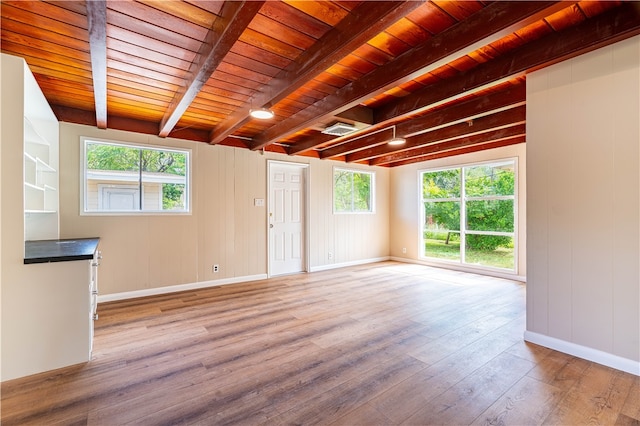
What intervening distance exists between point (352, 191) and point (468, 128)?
3.07 meters

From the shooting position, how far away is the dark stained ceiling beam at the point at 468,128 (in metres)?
3.59

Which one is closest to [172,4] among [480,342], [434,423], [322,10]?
[322,10]

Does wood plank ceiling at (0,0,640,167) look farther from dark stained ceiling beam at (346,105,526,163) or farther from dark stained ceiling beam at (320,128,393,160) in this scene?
dark stained ceiling beam at (320,128,393,160)

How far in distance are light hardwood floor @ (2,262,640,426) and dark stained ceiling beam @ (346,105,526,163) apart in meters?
2.37

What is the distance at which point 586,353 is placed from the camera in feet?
7.67

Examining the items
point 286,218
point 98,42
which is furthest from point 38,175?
point 286,218

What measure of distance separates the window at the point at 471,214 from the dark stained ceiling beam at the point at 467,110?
2.49 metres

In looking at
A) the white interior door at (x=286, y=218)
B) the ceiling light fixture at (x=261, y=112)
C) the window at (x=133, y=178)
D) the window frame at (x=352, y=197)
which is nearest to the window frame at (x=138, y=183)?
the window at (x=133, y=178)

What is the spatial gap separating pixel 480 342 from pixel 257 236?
3.76 metres

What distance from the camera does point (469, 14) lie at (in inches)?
73.8

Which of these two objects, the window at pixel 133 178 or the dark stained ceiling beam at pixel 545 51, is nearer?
the dark stained ceiling beam at pixel 545 51

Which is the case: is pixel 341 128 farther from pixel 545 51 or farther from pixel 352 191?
pixel 352 191

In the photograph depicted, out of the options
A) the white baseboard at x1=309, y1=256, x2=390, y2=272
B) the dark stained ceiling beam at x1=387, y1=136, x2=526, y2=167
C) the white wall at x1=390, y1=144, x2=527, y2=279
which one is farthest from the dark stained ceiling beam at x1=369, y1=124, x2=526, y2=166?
the white baseboard at x1=309, y1=256, x2=390, y2=272

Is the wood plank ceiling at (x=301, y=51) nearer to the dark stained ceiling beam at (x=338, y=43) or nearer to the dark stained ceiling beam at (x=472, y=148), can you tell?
the dark stained ceiling beam at (x=338, y=43)
